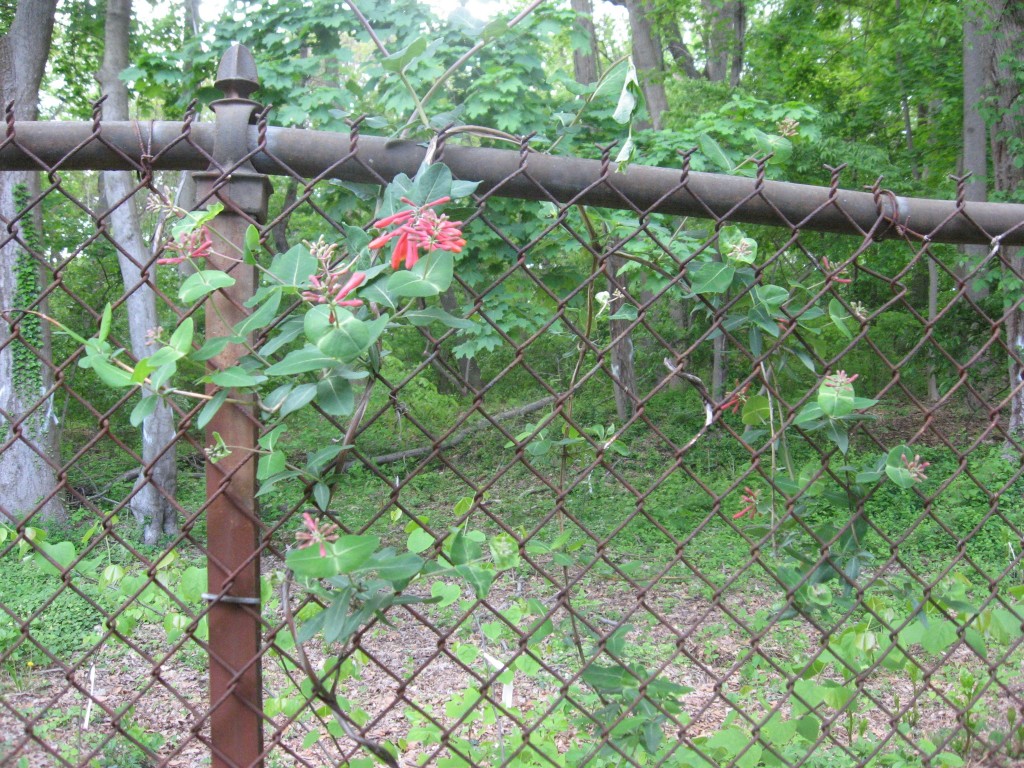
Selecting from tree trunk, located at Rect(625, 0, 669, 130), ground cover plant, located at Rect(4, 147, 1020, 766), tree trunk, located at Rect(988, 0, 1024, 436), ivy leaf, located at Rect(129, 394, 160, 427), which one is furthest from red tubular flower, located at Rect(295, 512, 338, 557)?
tree trunk, located at Rect(625, 0, 669, 130)

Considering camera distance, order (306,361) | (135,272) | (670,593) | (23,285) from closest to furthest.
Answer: (306,361)
(670,593)
(23,285)
(135,272)

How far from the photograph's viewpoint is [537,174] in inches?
45.4

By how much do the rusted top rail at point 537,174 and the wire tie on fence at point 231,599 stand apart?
566 millimetres

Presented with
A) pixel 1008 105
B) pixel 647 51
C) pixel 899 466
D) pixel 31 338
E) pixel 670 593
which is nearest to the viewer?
pixel 899 466

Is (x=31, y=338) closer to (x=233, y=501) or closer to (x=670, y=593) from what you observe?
(x=670, y=593)

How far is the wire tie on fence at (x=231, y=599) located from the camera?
104 cm

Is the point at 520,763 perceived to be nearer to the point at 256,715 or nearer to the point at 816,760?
the point at 256,715

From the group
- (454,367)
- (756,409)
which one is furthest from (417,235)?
A: (454,367)

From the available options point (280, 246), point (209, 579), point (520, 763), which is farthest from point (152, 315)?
point (209, 579)

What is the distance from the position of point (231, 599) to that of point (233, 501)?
128 mm

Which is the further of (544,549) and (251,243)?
(544,549)

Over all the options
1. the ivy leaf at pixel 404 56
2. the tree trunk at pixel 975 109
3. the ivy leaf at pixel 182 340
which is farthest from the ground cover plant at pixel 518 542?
the tree trunk at pixel 975 109

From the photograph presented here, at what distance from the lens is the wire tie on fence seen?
1.04 meters

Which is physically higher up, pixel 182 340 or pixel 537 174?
pixel 537 174
